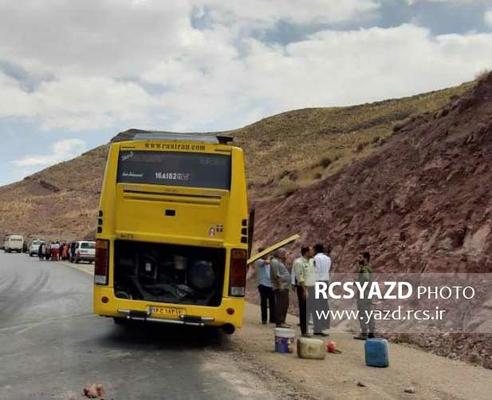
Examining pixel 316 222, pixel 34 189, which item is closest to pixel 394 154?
pixel 316 222

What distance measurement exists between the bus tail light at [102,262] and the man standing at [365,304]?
16.1ft

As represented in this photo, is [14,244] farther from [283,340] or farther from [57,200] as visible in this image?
[283,340]

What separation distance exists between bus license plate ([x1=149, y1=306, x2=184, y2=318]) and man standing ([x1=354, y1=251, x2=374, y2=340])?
3.78 metres

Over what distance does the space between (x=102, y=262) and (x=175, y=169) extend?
205cm

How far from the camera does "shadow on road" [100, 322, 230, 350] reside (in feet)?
39.2

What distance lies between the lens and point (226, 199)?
11.6 meters

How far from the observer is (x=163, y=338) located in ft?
42.3

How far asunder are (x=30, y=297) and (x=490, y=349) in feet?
45.7

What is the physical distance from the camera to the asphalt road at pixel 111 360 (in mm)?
8211

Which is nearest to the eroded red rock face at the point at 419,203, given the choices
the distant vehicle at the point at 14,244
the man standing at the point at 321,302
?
the man standing at the point at 321,302

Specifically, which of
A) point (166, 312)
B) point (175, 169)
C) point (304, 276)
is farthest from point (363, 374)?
point (175, 169)

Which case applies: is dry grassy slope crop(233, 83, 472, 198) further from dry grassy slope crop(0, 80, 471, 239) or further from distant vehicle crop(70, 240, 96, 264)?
distant vehicle crop(70, 240, 96, 264)

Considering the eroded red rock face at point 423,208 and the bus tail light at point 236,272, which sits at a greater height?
the eroded red rock face at point 423,208

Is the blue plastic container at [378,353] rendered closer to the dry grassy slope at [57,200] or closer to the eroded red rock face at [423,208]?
the eroded red rock face at [423,208]
